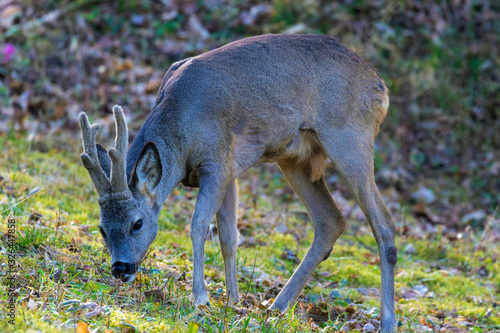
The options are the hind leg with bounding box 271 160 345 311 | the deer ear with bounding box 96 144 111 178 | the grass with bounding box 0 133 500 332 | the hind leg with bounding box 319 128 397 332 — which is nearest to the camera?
the grass with bounding box 0 133 500 332

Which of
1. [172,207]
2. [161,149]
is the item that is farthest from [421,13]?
[161,149]

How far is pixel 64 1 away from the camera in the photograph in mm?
13758

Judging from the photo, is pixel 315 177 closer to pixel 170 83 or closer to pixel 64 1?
pixel 170 83

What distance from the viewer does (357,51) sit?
12.9 metres

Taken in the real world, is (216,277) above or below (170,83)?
below

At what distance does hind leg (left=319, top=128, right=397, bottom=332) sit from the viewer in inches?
235

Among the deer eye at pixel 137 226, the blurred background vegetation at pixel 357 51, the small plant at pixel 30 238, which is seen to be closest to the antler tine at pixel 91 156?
the deer eye at pixel 137 226

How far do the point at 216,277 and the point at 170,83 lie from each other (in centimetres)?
193

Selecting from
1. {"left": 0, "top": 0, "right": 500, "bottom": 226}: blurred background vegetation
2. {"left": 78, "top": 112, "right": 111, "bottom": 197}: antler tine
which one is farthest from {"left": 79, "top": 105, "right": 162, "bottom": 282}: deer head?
{"left": 0, "top": 0, "right": 500, "bottom": 226}: blurred background vegetation

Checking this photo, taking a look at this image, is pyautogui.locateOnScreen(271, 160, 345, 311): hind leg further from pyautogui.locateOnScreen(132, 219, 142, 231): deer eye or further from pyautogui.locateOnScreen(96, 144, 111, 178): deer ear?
pyautogui.locateOnScreen(96, 144, 111, 178): deer ear

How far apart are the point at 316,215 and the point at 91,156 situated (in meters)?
2.55

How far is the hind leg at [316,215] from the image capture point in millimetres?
6344

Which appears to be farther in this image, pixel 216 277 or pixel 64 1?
pixel 64 1

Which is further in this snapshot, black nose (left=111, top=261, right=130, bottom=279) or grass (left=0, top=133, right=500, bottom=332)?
black nose (left=111, top=261, right=130, bottom=279)
